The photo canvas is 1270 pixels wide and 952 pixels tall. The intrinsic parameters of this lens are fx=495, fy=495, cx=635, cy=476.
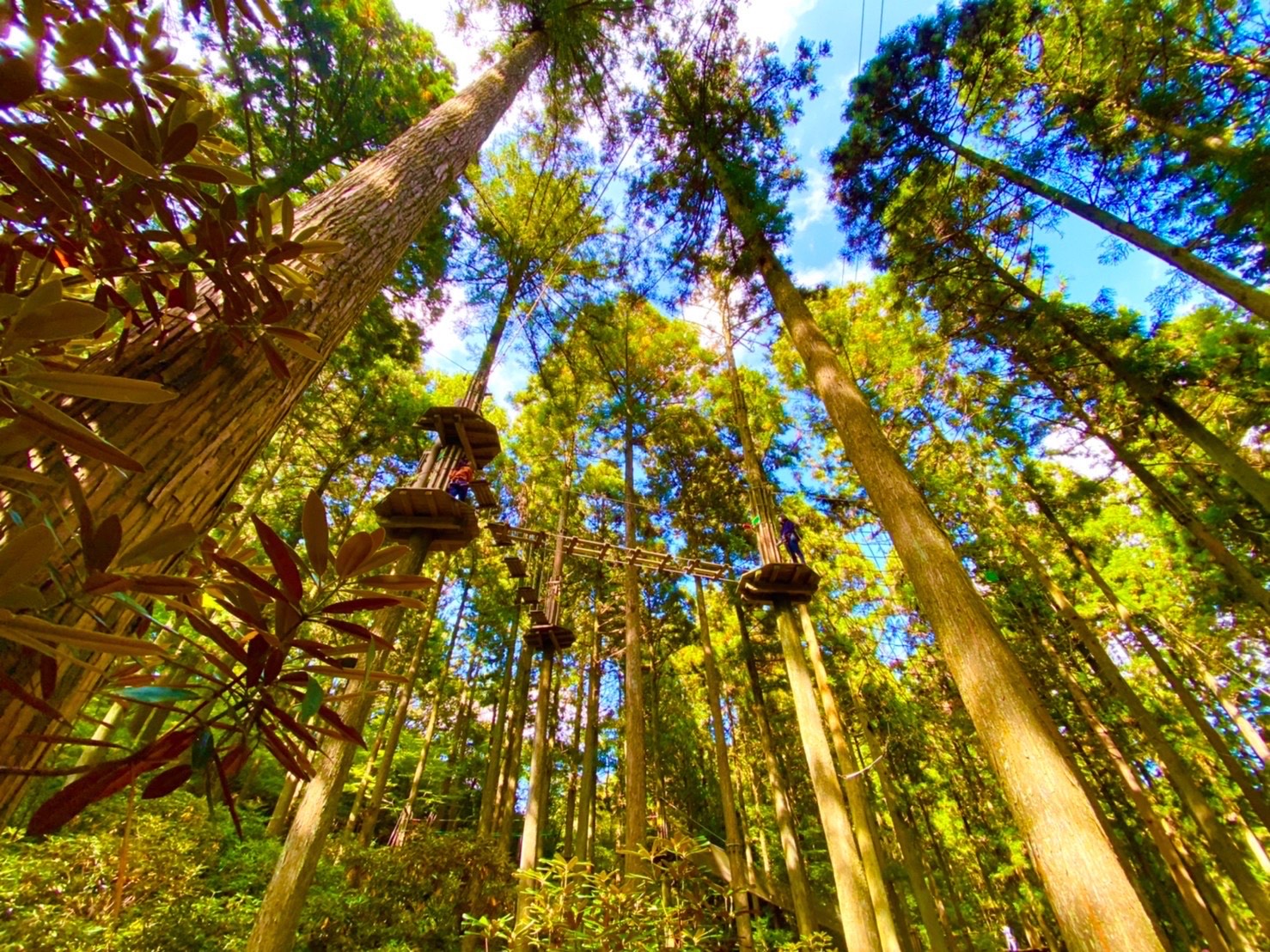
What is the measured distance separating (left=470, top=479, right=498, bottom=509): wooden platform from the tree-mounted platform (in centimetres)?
65

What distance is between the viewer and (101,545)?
468 millimetres

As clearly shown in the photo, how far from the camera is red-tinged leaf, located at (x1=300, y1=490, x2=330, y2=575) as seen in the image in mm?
583

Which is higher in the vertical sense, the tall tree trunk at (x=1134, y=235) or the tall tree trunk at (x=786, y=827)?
the tall tree trunk at (x=1134, y=235)

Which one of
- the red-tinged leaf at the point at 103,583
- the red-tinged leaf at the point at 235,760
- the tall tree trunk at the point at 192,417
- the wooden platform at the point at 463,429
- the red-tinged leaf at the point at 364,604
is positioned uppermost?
the wooden platform at the point at 463,429

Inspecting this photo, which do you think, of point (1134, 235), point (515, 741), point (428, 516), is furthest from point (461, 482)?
point (515, 741)

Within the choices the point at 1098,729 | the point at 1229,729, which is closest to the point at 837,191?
the point at 1098,729

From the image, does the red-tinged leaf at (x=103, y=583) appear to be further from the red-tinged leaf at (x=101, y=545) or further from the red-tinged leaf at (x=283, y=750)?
the red-tinged leaf at (x=283, y=750)

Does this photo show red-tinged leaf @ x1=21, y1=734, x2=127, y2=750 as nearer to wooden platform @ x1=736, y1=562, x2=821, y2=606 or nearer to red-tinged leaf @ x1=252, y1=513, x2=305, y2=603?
red-tinged leaf @ x1=252, y1=513, x2=305, y2=603

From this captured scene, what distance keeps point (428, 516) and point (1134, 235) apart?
618 cm

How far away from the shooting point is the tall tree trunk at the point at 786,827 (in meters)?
5.80

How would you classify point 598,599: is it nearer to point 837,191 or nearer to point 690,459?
point 690,459

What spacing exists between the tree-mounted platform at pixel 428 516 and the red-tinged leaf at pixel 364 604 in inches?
105

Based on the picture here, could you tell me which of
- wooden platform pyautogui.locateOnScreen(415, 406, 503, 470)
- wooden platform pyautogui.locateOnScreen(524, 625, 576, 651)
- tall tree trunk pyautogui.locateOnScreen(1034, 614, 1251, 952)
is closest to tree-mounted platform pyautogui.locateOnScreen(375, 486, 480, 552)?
wooden platform pyautogui.locateOnScreen(415, 406, 503, 470)

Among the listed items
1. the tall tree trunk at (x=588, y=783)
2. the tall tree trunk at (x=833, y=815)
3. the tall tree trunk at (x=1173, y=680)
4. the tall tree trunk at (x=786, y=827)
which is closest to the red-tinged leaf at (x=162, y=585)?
the tall tree trunk at (x=833, y=815)
